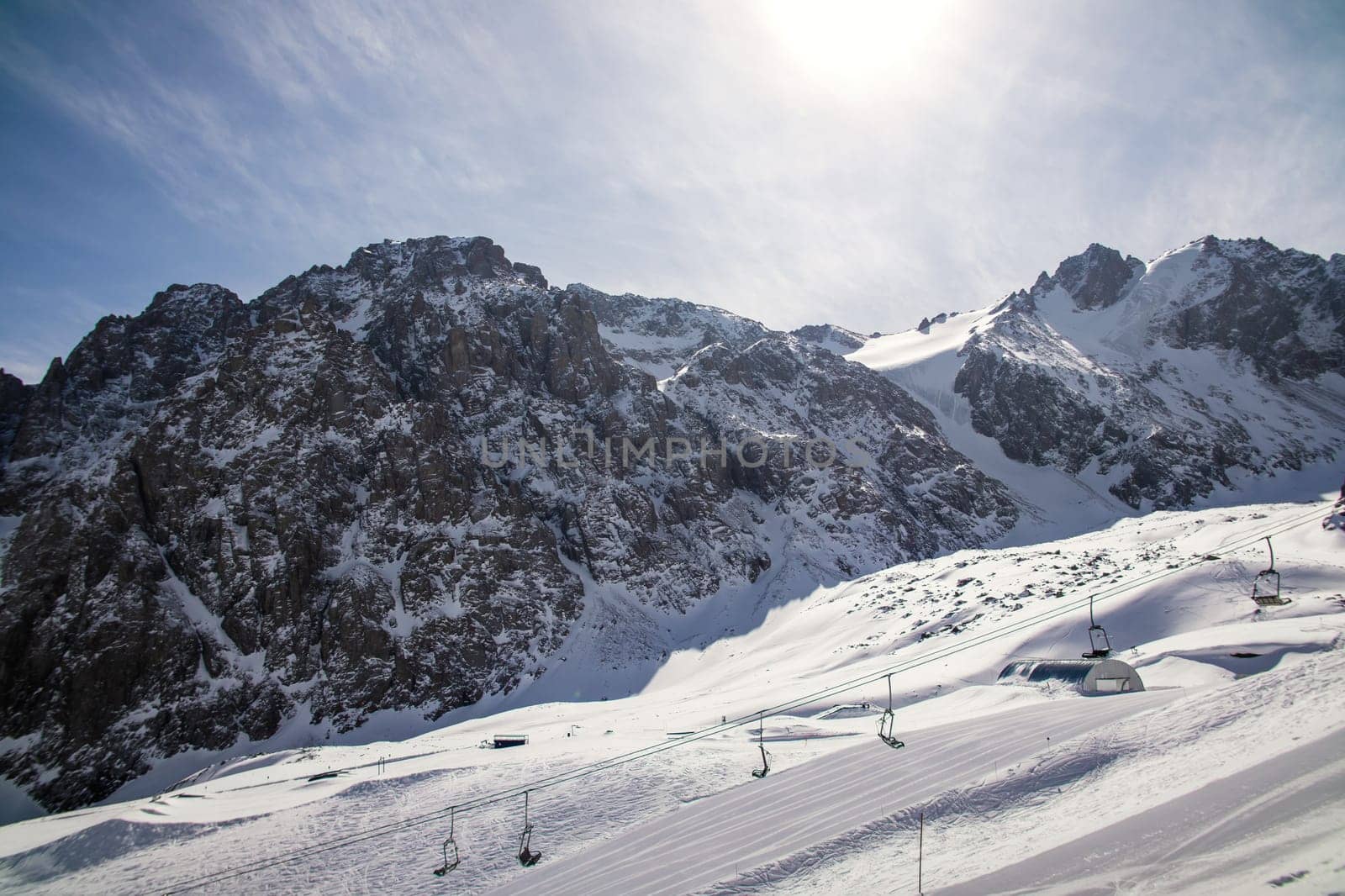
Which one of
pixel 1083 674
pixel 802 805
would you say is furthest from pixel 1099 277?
pixel 802 805

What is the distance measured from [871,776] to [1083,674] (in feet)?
42.1

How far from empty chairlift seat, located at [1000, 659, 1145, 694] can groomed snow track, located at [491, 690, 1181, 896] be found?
224 centimetres

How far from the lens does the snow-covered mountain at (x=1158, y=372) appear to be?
119500 mm

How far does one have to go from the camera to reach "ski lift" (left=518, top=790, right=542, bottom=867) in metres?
18.0

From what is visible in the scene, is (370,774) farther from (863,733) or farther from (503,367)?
(503,367)

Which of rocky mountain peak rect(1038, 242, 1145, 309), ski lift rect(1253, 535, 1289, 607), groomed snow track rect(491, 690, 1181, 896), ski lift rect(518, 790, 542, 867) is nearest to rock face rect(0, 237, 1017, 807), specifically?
ski lift rect(518, 790, 542, 867)

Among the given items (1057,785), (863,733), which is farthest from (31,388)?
(1057,785)

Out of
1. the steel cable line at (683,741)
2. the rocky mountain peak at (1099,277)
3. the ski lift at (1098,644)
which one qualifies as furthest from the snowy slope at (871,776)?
the rocky mountain peak at (1099,277)

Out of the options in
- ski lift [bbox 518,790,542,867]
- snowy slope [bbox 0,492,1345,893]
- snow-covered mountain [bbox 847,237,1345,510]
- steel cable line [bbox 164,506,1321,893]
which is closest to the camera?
snowy slope [bbox 0,492,1345,893]

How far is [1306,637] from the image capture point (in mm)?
21484

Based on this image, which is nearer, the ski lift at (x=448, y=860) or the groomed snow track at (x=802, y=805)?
the groomed snow track at (x=802, y=805)

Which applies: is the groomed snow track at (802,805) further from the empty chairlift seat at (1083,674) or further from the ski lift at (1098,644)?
the ski lift at (1098,644)

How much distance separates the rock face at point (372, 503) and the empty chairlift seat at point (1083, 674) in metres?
50.5

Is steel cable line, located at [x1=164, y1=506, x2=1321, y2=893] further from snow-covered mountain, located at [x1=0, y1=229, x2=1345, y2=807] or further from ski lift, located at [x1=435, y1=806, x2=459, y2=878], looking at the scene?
snow-covered mountain, located at [x1=0, y1=229, x2=1345, y2=807]
